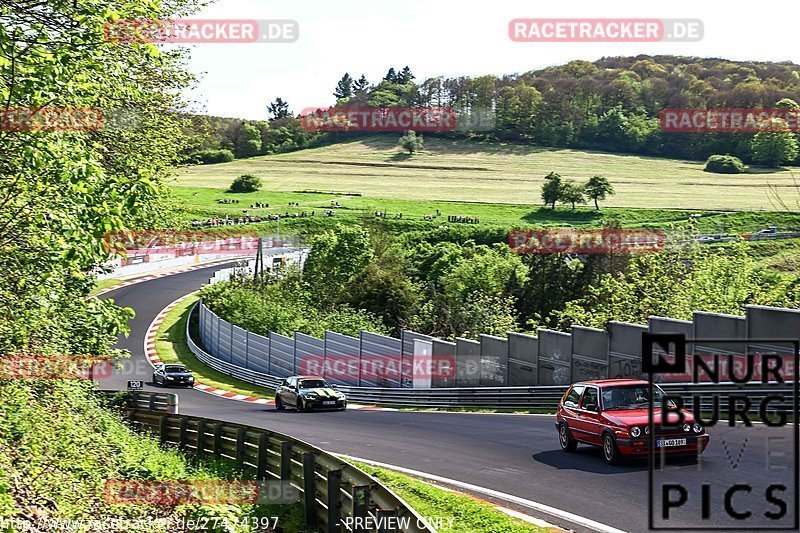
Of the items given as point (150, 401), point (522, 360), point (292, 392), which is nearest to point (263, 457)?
point (150, 401)

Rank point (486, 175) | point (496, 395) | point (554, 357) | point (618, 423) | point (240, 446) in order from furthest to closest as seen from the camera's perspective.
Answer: point (486, 175) < point (496, 395) < point (554, 357) < point (240, 446) < point (618, 423)

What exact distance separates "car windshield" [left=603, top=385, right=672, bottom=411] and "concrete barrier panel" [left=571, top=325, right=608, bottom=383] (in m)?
8.82

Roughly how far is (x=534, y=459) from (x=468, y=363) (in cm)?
1597

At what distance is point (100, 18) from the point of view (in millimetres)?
12039

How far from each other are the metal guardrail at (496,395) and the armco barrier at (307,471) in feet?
30.3

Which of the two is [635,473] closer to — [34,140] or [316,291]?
[34,140]

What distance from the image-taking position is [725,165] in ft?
419

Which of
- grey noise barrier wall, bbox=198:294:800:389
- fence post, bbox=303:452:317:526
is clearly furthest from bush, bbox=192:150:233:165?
fence post, bbox=303:452:317:526

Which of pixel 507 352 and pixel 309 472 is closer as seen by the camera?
pixel 309 472

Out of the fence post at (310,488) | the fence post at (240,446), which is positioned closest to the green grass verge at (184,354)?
the fence post at (240,446)

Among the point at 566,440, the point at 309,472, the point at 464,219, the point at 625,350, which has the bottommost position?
the point at 566,440

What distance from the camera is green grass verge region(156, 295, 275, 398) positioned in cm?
4724

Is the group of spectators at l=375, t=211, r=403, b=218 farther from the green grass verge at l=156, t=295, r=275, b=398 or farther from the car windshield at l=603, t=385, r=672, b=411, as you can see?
the car windshield at l=603, t=385, r=672, b=411

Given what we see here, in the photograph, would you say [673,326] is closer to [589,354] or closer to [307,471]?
[589,354]
